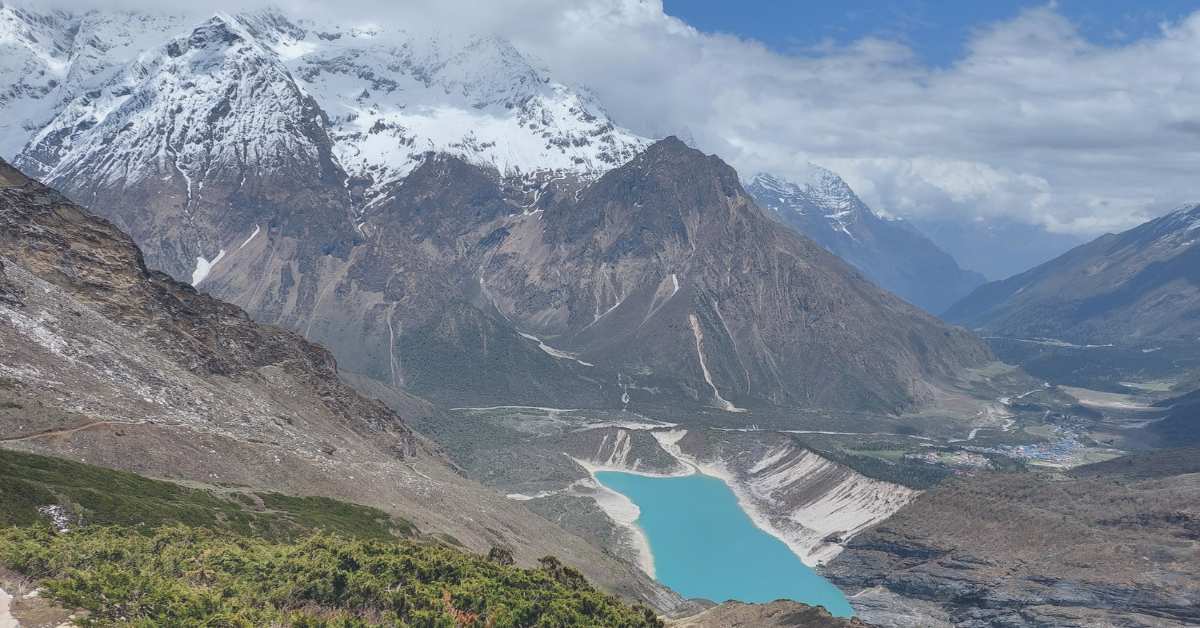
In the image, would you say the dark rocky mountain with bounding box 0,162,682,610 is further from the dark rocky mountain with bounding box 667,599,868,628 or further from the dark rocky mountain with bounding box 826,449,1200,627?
the dark rocky mountain with bounding box 826,449,1200,627

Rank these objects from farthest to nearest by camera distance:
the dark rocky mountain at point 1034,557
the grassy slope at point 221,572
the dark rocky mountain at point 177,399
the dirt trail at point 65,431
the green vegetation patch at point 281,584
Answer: the dark rocky mountain at point 1034,557 < the dark rocky mountain at point 177,399 < the dirt trail at point 65,431 < the grassy slope at point 221,572 < the green vegetation patch at point 281,584

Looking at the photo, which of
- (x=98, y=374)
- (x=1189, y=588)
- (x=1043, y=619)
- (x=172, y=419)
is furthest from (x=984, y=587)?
(x=98, y=374)

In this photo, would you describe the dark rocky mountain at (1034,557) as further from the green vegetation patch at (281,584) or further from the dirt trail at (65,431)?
the dirt trail at (65,431)

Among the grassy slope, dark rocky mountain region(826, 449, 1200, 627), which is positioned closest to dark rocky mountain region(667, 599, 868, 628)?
the grassy slope

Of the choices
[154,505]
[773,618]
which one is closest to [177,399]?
[154,505]

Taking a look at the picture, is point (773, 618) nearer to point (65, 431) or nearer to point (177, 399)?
point (177, 399)

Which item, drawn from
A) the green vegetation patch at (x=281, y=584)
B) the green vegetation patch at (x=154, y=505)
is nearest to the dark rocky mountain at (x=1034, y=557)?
the green vegetation patch at (x=281, y=584)
